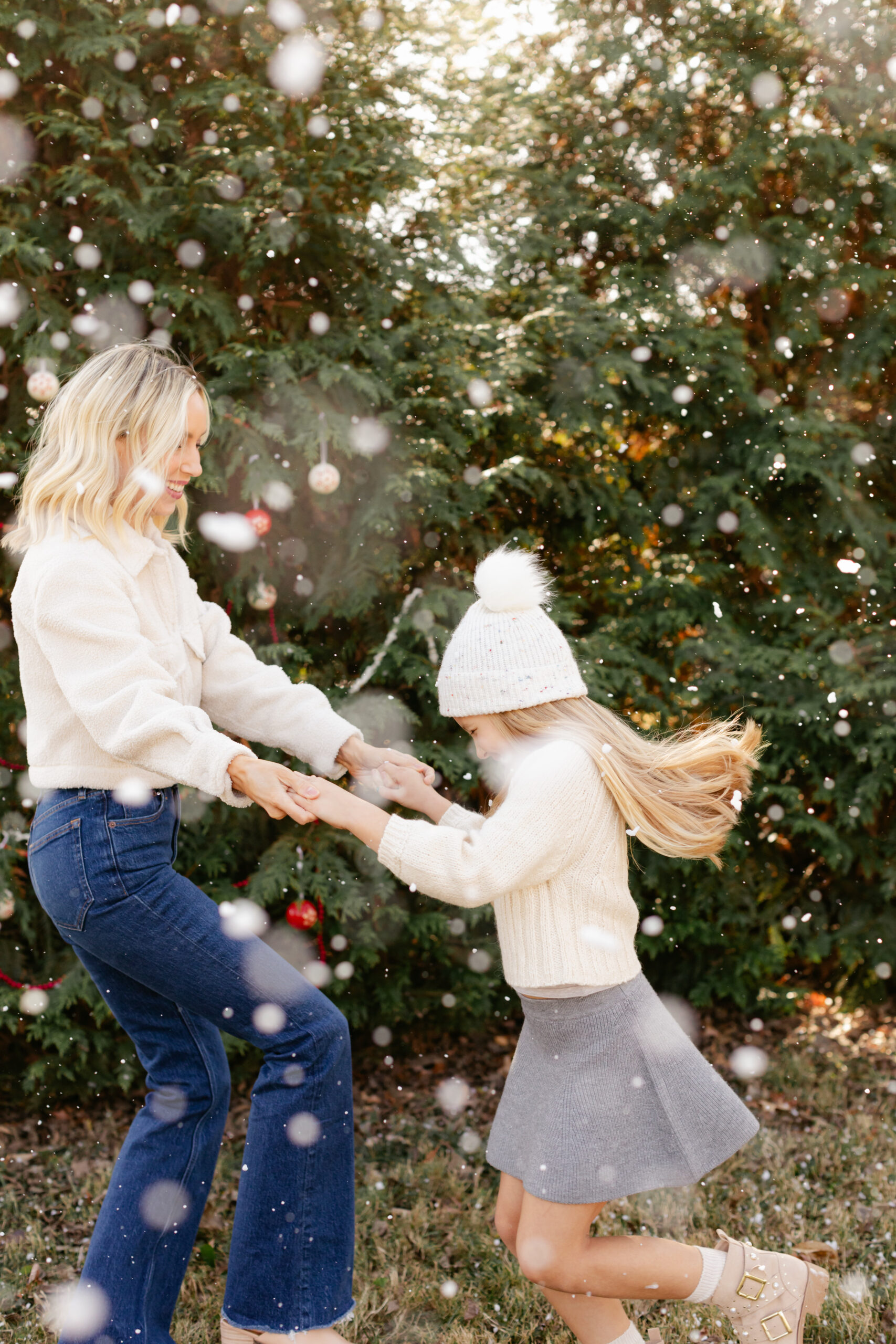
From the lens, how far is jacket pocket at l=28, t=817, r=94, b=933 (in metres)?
2.19

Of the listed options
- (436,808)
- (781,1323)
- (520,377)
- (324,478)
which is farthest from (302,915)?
(520,377)

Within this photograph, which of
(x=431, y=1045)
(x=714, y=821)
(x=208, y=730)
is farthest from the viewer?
(x=431, y=1045)

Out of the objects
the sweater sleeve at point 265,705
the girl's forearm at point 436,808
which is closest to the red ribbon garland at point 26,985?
the sweater sleeve at point 265,705

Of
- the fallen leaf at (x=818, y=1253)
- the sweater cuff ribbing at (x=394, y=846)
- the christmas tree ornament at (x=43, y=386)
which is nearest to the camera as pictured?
the sweater cuff ribbing at (x=394, y=846)

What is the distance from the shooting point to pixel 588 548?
15.6 feet

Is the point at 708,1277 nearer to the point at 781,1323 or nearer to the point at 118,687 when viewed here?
the point at 781,1323

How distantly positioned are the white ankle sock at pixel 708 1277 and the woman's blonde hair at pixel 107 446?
6.75 feet

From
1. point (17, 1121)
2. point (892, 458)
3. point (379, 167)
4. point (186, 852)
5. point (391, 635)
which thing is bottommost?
point (17, 1121)

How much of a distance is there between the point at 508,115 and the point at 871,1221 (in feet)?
14.9

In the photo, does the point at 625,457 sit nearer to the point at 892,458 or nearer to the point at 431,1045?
the point at 892,458

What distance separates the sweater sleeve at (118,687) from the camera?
2117 millimetres

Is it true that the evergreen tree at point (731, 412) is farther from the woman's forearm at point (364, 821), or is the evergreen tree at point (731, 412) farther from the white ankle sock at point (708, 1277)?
the woman's forearm at point (364, 821)

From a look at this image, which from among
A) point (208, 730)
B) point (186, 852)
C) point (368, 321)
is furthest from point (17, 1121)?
point (368, 321)

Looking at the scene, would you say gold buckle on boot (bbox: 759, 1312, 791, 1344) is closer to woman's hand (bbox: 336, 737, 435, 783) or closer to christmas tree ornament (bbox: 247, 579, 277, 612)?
woman's hand (bbox: 336, 737, 435, 783)
